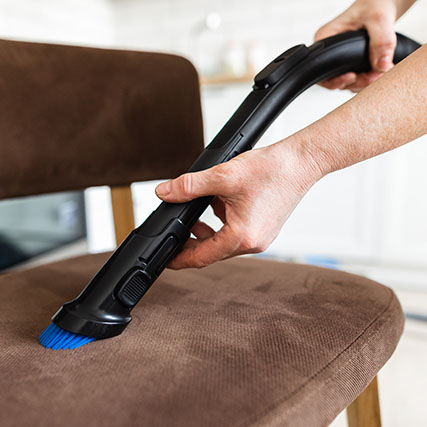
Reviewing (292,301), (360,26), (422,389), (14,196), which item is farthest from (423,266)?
(14,196)

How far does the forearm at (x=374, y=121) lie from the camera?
424mm

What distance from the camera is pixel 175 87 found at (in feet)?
2.44

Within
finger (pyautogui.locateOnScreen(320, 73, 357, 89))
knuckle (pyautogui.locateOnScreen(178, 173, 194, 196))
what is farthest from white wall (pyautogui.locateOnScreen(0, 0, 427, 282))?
knuckle (pyautogui.locateOnScreen(178, 173, 194, 196))

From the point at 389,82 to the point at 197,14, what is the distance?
5.77ft

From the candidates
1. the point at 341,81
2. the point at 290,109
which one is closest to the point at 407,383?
the point at 341,81

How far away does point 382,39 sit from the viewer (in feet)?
2.00

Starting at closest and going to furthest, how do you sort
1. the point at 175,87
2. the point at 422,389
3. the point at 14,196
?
the point at 14,196
the point at 175,87
the point at 422,389

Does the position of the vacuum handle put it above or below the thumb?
above

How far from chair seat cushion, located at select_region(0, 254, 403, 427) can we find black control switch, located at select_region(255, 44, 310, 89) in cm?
23

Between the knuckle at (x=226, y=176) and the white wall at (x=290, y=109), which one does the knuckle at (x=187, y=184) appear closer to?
the knuckle at (x=226, y=176)

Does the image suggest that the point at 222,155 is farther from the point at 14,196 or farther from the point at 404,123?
the point at 14,196

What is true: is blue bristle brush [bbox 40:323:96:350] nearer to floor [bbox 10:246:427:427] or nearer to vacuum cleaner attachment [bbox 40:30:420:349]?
vacuum cleaner attachment [bbox 40:30:420:349]

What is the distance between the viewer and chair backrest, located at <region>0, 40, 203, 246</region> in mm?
617

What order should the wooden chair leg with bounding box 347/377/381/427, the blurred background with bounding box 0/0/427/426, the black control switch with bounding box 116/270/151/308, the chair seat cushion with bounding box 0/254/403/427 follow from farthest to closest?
the blurred background with bounding box 0/0/427/426 → the wooden chair leg with bounding box 347/377/381/427 → the black control switch with bounding box 116/270/151/308 → the chair seat cushion with bounding box 0/254/403/427
